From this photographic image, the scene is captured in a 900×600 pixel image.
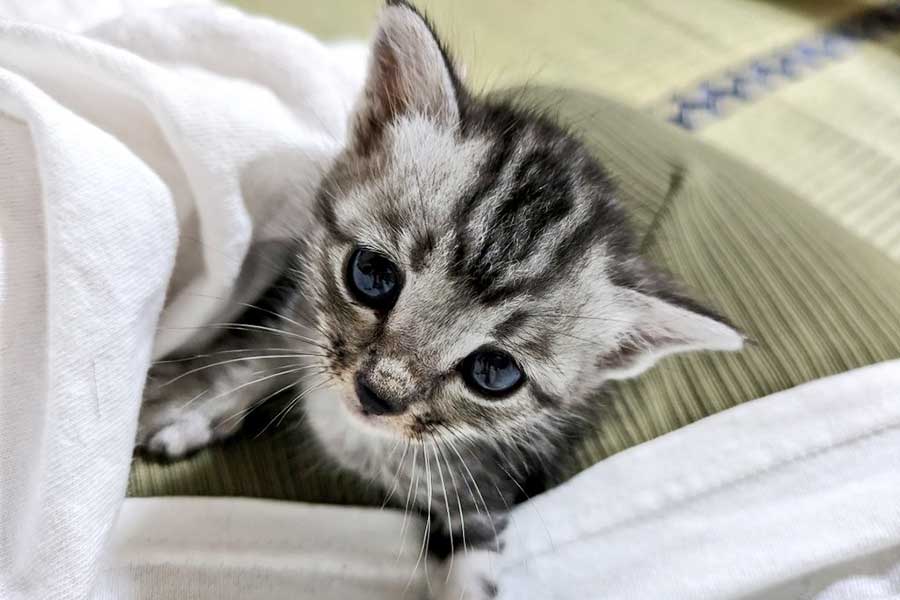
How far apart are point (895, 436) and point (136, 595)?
81 centimetres

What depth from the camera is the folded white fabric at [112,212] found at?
0.56 m

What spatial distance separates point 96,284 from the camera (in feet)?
1.95

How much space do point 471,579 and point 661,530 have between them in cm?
22

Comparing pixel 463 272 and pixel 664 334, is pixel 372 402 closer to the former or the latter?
pixel 463 272

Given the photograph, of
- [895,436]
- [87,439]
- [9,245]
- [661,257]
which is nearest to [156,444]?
[87,439]

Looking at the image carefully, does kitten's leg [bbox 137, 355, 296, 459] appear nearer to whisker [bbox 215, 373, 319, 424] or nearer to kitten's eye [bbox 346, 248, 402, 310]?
whisker [bbox 215, 373, 319, 424]

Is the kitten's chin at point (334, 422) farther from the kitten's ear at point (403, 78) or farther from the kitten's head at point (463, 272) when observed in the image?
the kitten's ear at point (403, 78)

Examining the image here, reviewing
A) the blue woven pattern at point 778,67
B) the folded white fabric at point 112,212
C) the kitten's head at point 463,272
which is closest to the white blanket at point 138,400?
the folded white fabric at point 112,212

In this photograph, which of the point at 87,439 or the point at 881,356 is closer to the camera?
the point at 87,439

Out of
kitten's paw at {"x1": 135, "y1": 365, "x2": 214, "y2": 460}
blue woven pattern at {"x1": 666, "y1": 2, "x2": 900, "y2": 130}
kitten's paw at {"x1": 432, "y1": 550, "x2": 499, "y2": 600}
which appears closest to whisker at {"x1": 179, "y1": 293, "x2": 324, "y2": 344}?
kitten's paw at {"x1": 135, "y1": 365, "x2": 214, "y2": 460}

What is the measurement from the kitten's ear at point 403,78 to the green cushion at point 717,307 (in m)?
0.29

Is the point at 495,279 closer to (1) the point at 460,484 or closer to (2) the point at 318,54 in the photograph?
(1) the point at 460,484

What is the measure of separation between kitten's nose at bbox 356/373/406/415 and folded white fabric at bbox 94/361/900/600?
5.2 inches

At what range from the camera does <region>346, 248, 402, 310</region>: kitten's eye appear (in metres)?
0.68
